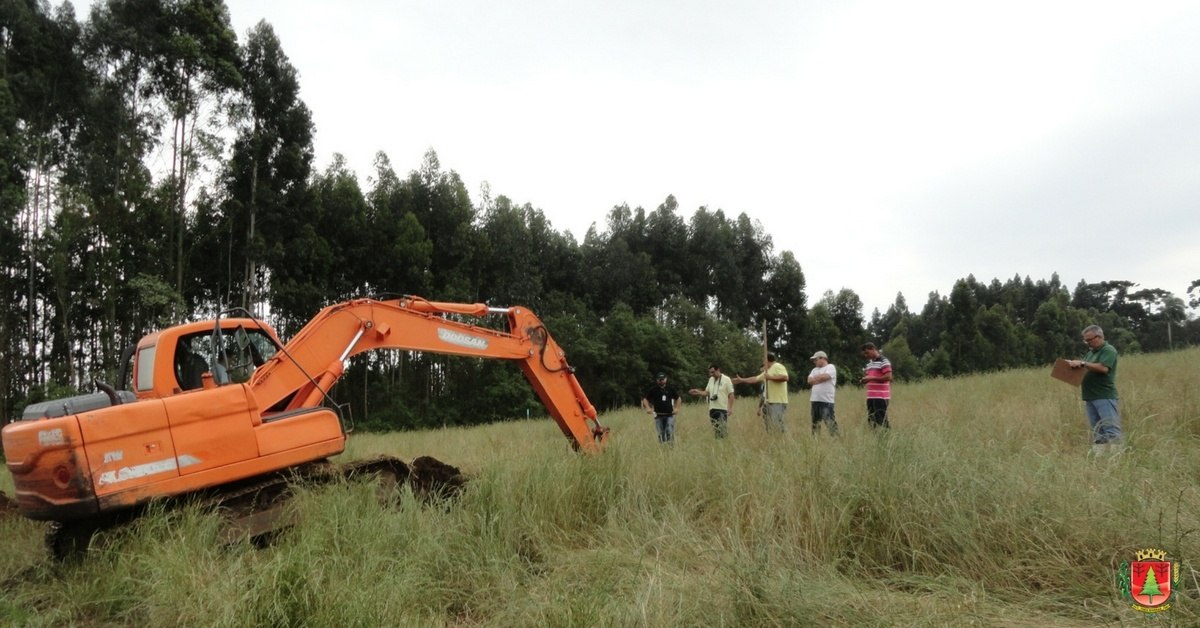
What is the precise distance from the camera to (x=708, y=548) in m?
4.33

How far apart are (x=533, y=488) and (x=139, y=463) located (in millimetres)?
3079

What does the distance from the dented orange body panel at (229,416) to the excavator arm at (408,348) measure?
0.01 m

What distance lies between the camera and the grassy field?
344 cm

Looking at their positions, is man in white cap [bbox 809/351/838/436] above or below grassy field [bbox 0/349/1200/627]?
above

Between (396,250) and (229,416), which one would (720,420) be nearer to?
(229,416)

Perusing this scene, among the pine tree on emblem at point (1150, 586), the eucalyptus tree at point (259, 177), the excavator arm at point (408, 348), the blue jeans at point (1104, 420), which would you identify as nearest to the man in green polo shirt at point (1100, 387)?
the blue jeans at point (1104, 420)

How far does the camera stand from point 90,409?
5.82m

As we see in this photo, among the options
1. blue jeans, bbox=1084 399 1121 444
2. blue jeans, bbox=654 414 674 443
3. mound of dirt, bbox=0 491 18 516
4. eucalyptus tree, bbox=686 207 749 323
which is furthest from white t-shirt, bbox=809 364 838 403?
eucalyptus tree, bbox=686 207 749 323

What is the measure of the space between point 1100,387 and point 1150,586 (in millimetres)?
4129

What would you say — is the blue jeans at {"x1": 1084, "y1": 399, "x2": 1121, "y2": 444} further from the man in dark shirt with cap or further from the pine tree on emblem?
the man in dark shirt with cap

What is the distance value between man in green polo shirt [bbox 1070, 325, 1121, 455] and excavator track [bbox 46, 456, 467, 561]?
5.93 meters

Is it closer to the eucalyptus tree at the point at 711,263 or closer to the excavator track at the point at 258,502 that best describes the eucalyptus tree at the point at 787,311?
the eucalyptus tree at the point at 711,263

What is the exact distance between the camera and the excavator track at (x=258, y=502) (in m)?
5.66

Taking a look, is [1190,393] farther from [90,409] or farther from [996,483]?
[90,409]
